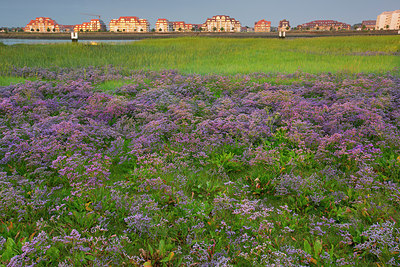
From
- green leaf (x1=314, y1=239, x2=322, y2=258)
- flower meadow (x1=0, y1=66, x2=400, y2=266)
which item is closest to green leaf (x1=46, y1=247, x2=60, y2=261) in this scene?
flower meadow (x1=0, y1=66, x2=400, y2=266)

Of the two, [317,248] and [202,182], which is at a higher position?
[202,182]

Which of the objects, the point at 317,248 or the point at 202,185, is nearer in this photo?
the point at 317,248

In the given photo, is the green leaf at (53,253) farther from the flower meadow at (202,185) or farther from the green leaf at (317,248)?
the green leaf at (317,248)

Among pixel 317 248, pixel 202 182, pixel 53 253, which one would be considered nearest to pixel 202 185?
pixel 202 182

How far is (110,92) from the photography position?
11.4 meters

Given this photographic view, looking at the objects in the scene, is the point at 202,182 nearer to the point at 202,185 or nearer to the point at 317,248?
the point at 202,185

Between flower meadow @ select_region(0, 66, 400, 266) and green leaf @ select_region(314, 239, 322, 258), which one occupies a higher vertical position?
flower meadow @ select_region(0, 66, 400, 266)

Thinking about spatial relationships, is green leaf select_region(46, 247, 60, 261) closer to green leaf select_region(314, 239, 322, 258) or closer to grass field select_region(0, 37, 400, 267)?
grass field select_region(0, 37, 400, 267)

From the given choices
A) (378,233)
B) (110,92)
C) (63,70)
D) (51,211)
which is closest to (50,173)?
(51,211)

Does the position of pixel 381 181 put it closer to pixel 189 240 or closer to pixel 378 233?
pixel 378 233

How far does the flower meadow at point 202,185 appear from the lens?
11.5 feet

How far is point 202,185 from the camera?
5.31m

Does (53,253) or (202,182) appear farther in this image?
(202,182)

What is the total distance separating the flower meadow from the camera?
138 inches
